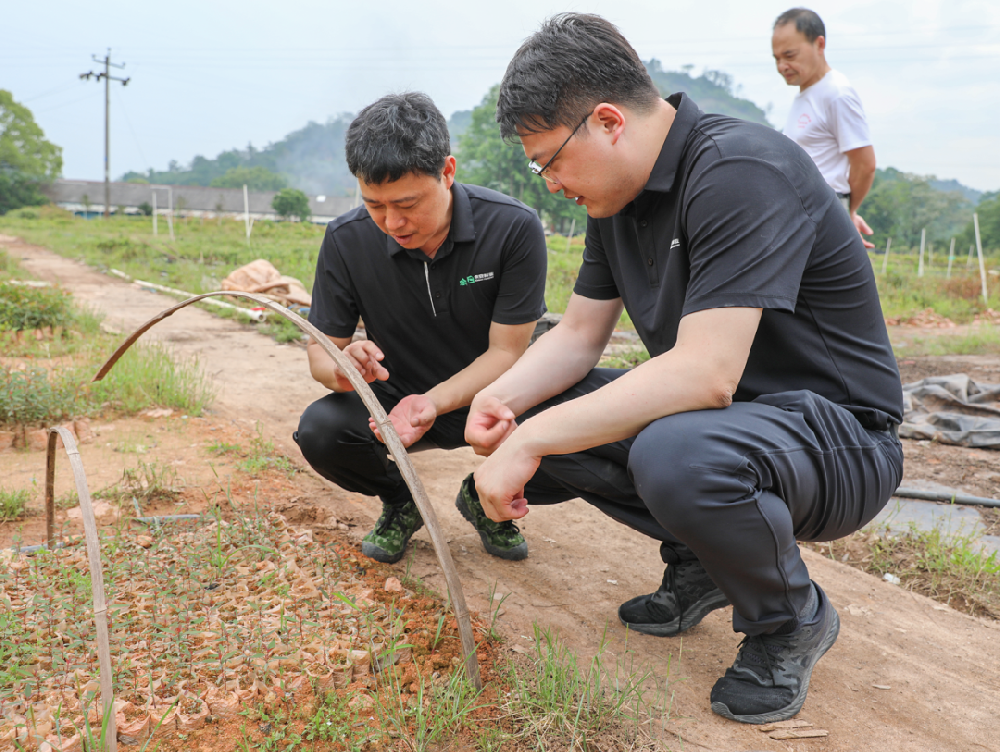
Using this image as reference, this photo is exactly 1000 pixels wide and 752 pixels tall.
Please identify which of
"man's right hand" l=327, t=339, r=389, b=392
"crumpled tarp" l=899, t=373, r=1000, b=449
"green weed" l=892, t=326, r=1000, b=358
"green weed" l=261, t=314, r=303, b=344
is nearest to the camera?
"man's right hand" l=327, t=339, r=389, b=392

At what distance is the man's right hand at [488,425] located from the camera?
5.96ft

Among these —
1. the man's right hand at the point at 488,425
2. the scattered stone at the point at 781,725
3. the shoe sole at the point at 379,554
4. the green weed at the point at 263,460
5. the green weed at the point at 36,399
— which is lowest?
the scattered stone at the point at 781,725

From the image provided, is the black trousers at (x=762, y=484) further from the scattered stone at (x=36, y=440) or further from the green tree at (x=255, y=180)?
the green tree at (x=255, y=180)

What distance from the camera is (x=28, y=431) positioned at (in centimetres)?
352

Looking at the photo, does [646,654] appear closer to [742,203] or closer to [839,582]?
[839,582]

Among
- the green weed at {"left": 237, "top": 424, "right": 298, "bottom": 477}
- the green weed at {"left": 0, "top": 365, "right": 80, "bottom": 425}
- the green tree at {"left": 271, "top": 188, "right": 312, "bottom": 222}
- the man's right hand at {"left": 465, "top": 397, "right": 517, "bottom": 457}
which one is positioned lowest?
the green weed at {"left": 237, "top": 424, "right": 298, "bottom": 477}

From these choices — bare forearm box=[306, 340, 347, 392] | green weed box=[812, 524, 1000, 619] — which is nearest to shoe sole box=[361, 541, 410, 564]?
bare forearm box=[306, 340, 347, 392]

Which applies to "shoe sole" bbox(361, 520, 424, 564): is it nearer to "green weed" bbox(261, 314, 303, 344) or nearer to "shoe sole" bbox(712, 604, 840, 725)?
"shoe sole" bbox(712, 604, 840, 725)

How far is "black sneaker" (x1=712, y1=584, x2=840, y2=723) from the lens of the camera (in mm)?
1659

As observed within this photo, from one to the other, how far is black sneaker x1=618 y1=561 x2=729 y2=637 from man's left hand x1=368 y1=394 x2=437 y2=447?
0.84 m

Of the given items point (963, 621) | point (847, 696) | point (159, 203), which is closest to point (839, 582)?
point (963, 621)

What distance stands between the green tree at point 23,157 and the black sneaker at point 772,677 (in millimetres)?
55646

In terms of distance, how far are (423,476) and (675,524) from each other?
1964mm

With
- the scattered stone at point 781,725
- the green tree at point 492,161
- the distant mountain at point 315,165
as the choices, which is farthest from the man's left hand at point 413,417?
the distant mountain at point 315,165
